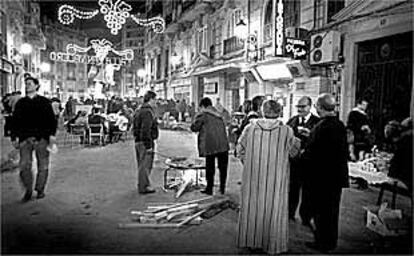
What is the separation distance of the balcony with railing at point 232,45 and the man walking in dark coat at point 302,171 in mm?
10914

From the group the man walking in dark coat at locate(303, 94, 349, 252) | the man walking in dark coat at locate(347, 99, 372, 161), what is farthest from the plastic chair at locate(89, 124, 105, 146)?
the man walking in dark coat at locate(303, 94, 349, 252)

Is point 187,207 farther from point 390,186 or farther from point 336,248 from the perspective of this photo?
point 390,186

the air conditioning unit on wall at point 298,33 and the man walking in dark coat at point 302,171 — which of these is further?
the air conditioning unit on wall at point 298,33

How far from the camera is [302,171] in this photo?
4.71 meters

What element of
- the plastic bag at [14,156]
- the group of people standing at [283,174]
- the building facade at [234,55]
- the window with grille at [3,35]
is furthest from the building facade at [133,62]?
the group of people standing at [283,174]

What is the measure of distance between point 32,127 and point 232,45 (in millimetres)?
12082

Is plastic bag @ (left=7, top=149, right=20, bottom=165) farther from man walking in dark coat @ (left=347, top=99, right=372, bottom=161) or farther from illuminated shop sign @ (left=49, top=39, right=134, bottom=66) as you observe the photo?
illuminated shop sign @ (left=49, top=39, right=134, bottom=66)

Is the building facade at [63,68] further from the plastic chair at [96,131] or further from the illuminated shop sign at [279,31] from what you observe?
the illuminated shop sign at [279,31]

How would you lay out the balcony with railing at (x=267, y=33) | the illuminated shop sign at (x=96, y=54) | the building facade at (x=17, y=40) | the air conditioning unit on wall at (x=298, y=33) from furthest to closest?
the illuminated shop sign at (x=96, y=54) → the building facade at (x=17, y=40) → the balcony with railing at (x=267, y=33) → the air conditioning unit on wall at (x=298, y=33)

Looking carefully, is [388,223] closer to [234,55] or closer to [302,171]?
[302,171]

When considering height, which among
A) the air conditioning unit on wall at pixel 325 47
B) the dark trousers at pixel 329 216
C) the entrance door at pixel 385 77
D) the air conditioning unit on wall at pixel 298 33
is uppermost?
the air conditioning unit on wall at pixel 298 33

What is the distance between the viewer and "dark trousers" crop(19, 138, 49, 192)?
558 cm

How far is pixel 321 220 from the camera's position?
4.11 meters

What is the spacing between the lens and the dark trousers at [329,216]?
4.04 m
